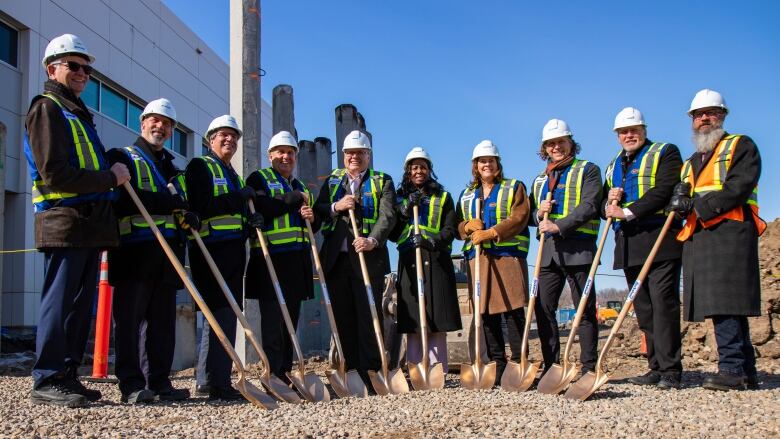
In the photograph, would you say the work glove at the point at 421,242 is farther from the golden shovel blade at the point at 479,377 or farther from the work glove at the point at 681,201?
the work glove at the point at 681,201

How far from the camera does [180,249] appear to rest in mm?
5148

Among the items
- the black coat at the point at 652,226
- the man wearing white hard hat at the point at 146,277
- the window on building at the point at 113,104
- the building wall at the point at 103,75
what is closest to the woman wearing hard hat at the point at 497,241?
the black coat at the point at 652,226

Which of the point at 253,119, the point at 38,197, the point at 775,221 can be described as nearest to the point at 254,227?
the point at 38,197

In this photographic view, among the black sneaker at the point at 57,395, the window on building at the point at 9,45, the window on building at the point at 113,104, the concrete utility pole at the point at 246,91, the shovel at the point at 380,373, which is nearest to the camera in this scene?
the black sneaker at the point at 57,395

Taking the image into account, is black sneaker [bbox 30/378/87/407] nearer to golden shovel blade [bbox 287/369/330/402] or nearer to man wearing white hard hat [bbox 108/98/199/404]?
man wearing white hard hat [bbox 108/98/199/404]

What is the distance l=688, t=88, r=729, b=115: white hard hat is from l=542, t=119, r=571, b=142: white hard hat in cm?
95

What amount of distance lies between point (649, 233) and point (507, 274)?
3.68ft

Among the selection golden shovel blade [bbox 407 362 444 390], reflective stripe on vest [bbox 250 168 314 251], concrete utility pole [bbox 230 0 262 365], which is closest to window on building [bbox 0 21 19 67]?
concrete utility pole [bbox 230 0 262 365]

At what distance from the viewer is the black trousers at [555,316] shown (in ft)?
17.8

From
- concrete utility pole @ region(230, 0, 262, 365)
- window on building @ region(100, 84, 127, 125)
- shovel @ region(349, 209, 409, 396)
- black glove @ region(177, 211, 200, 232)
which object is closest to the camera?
black glove @ region(177, 211, 200, 232)

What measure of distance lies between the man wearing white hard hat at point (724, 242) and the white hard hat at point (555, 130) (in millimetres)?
1014

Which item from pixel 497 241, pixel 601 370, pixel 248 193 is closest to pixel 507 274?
pixel 497 241

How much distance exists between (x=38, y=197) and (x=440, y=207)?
304 centimetres

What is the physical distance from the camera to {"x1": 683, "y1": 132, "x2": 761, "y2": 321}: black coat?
477 centimetres
